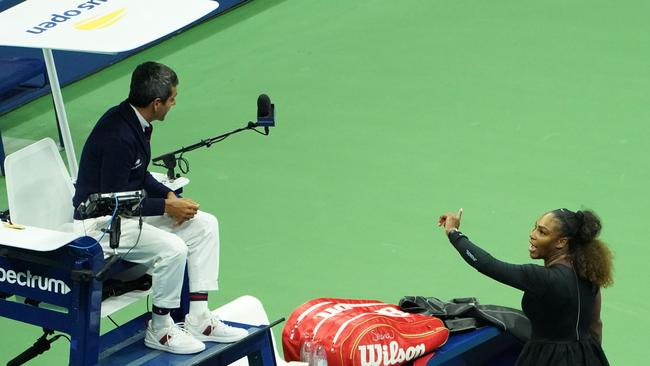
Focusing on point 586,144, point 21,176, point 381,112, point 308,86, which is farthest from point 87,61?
point 21,176

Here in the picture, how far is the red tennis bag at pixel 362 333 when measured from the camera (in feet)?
19.7

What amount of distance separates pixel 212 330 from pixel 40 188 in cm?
117

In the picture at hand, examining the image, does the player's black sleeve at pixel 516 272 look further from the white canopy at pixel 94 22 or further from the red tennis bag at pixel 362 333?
the white canopy at pixel 94 22

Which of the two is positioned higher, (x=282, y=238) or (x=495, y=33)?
→ (x=495, y=33)

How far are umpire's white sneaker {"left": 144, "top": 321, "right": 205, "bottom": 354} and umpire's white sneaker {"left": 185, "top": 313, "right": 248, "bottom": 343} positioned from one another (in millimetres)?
55

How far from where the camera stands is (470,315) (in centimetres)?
653

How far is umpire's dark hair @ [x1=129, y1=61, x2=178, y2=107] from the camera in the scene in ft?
18.9

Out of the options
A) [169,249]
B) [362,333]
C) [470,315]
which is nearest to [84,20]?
[169,249]

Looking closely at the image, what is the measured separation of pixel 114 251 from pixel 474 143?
4.80 meters

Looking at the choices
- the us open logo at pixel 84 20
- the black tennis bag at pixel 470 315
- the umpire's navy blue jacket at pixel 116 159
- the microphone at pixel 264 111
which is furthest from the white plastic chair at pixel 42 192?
the black tennis bag at pixel 470 315

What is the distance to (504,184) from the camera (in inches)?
367

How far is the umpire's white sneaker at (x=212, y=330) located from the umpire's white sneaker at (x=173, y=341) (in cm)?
6

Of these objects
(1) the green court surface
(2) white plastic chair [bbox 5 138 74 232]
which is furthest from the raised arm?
(2) white plastic chair [bbox 5 138 74 232]

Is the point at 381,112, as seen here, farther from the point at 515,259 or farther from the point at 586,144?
the point at 515,259
